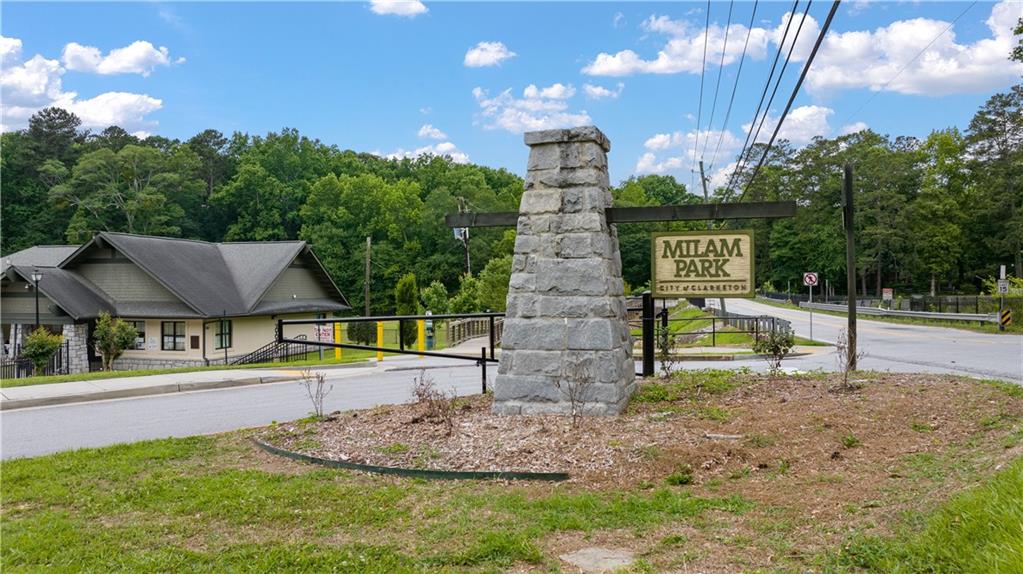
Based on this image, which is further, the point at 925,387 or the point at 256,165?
the point at 256,165

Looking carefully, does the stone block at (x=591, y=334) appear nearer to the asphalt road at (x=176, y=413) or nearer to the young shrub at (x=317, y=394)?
the asphalt road at (x=176, y=413)

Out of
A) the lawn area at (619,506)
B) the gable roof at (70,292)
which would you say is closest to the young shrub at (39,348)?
the gable roof at (70,292)

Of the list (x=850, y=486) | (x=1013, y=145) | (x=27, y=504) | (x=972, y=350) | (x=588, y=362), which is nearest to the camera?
(x=850, y=486)

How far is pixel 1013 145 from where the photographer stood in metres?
51.2

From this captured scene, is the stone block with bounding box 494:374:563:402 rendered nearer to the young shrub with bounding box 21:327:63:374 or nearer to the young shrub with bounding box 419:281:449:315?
the young shrub with bounding box 21:327:63:374

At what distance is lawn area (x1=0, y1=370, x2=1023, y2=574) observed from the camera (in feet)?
11.6

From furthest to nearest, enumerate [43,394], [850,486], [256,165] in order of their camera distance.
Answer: [256,165] < [43,394] < [850,486]

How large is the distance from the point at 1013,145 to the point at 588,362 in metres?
58.7

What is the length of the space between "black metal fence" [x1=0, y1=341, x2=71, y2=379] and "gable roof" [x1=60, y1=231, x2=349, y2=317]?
2.73m

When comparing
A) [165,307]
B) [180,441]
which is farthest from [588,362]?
[165,307]

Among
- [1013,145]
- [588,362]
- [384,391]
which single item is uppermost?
[1013,145]

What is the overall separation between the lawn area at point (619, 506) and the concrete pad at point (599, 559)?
0.26ft

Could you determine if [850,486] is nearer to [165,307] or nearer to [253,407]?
[253,407]

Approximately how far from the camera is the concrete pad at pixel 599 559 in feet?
11.5
